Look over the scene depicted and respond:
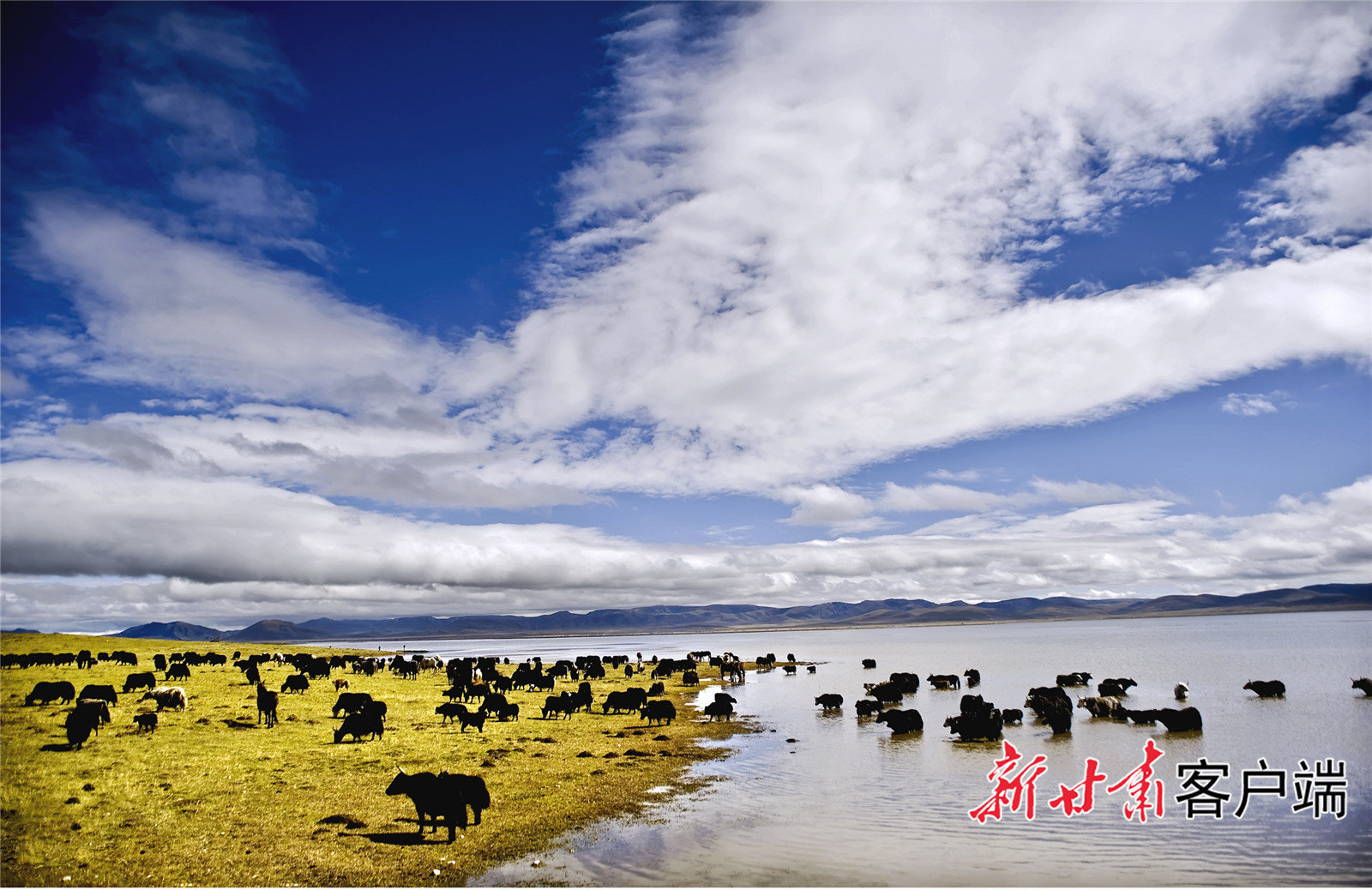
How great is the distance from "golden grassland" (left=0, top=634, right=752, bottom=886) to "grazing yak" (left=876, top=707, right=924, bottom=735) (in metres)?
7.47

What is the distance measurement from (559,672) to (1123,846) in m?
59.1

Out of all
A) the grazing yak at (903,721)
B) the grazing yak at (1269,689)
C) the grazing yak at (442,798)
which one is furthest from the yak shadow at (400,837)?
the grazing yak at (1269,689)

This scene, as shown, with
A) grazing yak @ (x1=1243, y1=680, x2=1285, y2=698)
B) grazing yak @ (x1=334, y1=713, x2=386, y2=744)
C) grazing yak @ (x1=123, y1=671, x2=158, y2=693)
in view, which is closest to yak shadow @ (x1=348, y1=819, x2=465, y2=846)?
grazing yak @ (x1=334, y1=713, x2=386, y2=744)

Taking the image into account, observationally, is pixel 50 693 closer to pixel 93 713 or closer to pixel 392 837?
pixel 93 713

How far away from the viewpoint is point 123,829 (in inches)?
627

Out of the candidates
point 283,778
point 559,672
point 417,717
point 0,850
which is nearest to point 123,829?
point 0,850

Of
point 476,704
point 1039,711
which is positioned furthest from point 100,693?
point 1039,711

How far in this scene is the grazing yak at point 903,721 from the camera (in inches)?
1359

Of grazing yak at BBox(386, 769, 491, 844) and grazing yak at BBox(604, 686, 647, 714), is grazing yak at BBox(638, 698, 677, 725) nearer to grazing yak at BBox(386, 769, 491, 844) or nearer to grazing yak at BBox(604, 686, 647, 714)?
grazing yak at BBox(604, 686, 647, 714)

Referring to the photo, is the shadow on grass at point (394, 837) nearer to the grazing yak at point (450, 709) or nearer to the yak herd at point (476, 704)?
the yak herd at point (476, 704)

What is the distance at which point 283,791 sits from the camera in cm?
2017

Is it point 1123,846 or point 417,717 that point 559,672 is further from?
point 1123,846

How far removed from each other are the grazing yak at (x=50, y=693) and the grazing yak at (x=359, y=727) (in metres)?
12.7

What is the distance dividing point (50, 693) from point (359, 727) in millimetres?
14475
